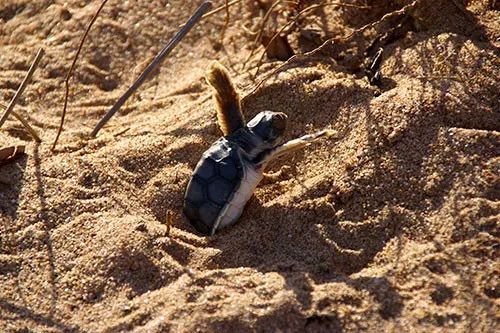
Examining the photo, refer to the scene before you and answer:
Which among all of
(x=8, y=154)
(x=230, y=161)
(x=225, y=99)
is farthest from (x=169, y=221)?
(x=8, y=154)

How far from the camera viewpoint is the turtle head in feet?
9.12

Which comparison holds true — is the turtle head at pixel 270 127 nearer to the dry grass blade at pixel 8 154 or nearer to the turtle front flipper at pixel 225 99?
the turtle front flipper at pixel 225 99

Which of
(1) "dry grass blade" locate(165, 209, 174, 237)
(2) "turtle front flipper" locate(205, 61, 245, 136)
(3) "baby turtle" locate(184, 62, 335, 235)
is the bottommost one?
(1) "dry grass blade" locate(165, 209, 174, 237)

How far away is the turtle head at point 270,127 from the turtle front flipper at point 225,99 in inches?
3.1

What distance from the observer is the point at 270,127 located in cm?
278

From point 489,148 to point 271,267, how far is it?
93cm

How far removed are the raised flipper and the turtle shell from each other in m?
0.10

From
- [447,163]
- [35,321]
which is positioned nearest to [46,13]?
[35,321]

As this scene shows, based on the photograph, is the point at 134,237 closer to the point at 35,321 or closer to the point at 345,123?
the point at 35,321

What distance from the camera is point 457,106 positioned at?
8.84 feet

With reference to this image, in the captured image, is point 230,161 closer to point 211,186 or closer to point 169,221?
point 211,186

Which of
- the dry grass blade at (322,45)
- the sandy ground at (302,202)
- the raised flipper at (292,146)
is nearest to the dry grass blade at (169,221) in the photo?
the sandy ground at (302,202)

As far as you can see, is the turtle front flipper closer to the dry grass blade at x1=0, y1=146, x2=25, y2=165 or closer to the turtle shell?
the turtle shell

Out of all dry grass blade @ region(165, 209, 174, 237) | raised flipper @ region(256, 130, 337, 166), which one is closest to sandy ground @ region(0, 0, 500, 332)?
dry grass blade @ region(165, 209, 174, 237)
